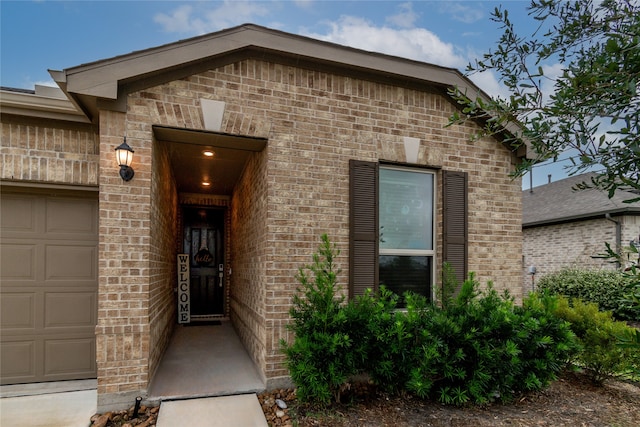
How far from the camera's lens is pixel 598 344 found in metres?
4.41

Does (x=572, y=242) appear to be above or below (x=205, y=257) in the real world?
above

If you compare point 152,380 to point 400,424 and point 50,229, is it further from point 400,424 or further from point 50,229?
point 400,424

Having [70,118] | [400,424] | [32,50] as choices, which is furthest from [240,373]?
[32,50]

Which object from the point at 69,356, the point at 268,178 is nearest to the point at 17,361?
the point at 69,356

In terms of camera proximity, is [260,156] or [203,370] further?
[260,156]

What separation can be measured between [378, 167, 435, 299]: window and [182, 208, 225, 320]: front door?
4441 mm

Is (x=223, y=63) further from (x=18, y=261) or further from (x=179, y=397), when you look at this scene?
(x=179, y=397)

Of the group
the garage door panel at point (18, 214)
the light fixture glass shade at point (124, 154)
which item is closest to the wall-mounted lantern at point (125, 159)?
the light fixture glass shade at point (124, 154)

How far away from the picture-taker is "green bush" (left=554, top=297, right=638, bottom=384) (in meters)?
4.28

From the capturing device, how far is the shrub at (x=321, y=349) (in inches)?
129

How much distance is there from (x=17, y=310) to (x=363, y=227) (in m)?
4.16

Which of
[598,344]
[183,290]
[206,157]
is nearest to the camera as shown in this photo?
[598,344]

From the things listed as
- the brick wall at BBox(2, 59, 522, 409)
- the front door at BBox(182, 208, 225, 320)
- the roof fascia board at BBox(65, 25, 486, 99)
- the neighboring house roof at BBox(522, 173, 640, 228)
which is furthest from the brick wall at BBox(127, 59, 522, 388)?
the neighboring house roof at BBox(522, 173, 640, 228)

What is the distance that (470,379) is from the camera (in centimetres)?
365
